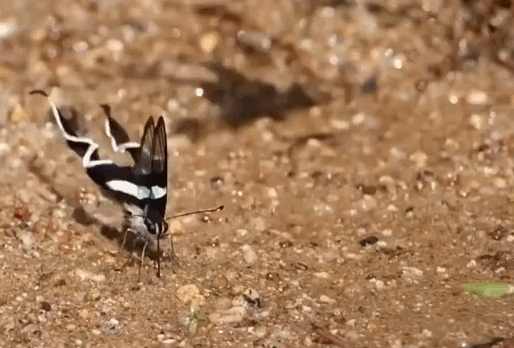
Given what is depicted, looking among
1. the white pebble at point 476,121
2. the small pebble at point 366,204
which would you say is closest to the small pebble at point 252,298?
the small pebble at point 366,204

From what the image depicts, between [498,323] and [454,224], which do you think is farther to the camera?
[454,224]

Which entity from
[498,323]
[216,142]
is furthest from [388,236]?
[216,142]

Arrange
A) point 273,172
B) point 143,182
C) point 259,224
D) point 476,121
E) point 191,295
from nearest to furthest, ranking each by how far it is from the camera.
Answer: point 191,295, point 143,182, point 259,224, point 273,172, point 476,121

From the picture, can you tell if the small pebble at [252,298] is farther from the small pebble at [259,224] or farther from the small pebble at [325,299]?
the small pebble at [259,224]

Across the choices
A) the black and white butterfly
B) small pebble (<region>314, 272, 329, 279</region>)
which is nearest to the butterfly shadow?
the black and white butterfly

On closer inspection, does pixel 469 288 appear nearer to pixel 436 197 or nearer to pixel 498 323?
pixel 498 323

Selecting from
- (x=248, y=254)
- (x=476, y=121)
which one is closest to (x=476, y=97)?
(x=476, y=121)

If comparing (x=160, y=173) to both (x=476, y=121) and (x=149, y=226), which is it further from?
(x=476, y=121)
